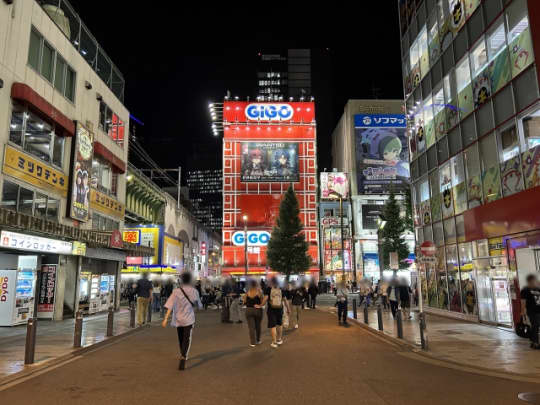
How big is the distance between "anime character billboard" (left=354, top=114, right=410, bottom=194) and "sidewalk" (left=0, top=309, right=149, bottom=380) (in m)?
57.5

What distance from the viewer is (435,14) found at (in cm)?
2036

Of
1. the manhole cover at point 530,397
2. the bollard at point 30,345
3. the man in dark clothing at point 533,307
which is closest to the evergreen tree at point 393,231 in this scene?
the man in dark clothing at point 533,307

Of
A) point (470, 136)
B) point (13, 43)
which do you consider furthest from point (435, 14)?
point (13, 43)

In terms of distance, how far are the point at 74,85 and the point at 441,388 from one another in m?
19.5

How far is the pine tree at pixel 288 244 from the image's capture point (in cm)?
4956

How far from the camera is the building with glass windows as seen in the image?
520 inches

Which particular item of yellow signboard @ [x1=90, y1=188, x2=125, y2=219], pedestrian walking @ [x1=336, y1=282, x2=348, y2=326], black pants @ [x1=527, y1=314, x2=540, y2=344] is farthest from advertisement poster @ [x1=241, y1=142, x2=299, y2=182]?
black pants @ [x1=527, y1=314, x2=540, y2=344]

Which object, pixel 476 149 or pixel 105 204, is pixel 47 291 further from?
pixel 476 149

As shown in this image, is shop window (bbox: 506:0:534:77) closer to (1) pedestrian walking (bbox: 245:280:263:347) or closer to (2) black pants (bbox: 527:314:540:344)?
(2) black pants (bbox: 527:314:540:344)

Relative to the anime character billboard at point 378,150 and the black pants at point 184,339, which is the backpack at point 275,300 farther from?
the anime character billboard at point 378,150

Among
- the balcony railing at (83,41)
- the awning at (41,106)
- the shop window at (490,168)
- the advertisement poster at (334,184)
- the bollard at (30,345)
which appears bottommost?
the bollard at (30,345)

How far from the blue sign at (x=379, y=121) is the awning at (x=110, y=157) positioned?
169 feet

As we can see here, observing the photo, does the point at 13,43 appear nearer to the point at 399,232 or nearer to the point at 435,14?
the point at 435,14

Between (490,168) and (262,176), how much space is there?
4194cm
